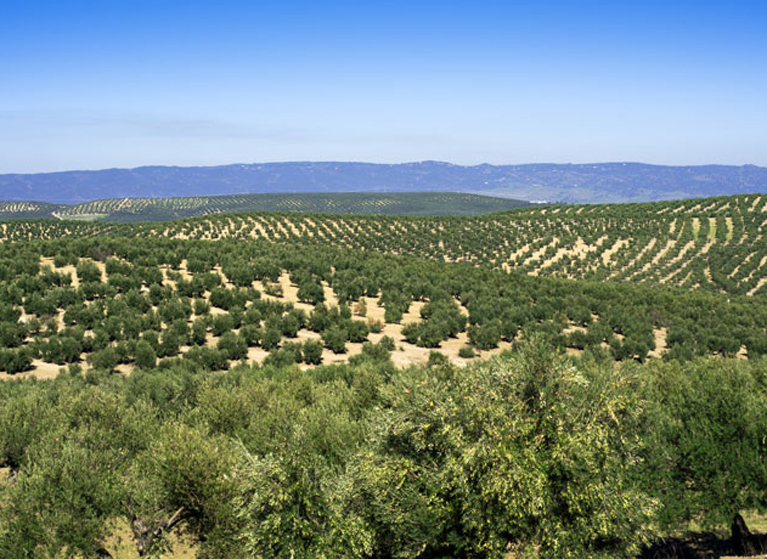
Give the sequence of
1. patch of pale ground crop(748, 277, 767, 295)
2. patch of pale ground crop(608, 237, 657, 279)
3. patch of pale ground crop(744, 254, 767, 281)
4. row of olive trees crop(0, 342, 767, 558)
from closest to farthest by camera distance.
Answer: row of olive trees crop(0, 342, 767, 558)
patch of pale ground crop(748, 277, 767, 295)
patch of pale ground crop(744, 254, 767, 281)
patch of pale ground crop(608, 237, 657, 279)

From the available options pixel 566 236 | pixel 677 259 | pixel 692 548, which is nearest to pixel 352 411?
pixel 692 548

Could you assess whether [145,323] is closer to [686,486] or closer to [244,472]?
[244,472]

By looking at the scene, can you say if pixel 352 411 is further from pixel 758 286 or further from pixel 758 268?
pixel 758 268

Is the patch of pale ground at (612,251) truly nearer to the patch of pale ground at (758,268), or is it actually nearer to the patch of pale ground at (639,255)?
the patch of pale ground at (639,255)

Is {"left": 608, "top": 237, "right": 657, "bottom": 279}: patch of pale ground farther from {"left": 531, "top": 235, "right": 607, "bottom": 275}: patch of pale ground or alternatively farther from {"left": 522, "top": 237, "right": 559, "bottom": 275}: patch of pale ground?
{"left": 522, "top": 237, "right": 559, "bottom": 275}: patch of pale ground

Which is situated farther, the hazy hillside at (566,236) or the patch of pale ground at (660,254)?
the patch of pale ground at (660,254)

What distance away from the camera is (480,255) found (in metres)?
94.3

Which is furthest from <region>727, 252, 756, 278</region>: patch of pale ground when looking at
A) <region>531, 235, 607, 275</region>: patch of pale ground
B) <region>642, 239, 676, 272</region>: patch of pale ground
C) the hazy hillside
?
<region>531, 235, 607, 275</region>: patch of pale ground

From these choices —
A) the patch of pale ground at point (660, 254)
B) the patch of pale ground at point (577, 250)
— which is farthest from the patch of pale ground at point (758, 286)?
the patch of pale ground at point (577, 250)

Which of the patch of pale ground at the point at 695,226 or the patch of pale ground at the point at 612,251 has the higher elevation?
the patch of pale ground at the point at 695,226

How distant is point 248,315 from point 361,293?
13351mm

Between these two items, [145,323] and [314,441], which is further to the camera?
[145,323]

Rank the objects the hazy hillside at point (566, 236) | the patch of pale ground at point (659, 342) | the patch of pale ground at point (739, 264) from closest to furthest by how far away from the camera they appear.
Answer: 1. the patch of pale ground at point (659, 342)
2. the patch of pale ground at point (739, 264)
3. the hazy hillside at point (566, 236)

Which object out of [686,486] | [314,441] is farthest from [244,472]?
[686,486]
